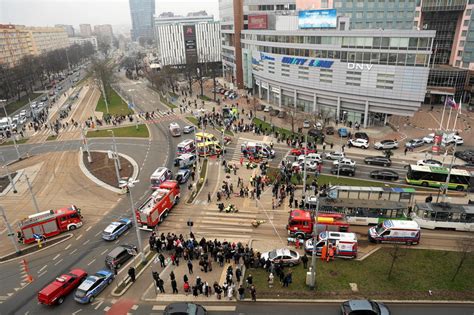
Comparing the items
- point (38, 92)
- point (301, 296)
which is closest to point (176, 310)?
point (301, 296)

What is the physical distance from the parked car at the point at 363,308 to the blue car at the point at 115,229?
69.4 ft

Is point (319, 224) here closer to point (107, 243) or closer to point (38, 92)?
point (107, 243)

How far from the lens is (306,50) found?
70.0 meters

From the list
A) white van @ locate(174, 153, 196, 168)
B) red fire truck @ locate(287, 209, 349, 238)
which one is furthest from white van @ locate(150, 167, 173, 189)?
red fire truck @ locate(287, 209, 349, 238)

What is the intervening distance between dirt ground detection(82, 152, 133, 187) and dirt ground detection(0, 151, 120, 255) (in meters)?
1.56

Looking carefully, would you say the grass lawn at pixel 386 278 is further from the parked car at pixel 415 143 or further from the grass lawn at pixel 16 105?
the grass lawn at pixel 16 105

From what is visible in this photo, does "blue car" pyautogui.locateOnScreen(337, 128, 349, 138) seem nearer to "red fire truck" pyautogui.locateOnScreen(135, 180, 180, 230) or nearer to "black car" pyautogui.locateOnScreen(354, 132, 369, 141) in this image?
"black car" pyautogui.locateOnScreen(354, 132, 369, 141)

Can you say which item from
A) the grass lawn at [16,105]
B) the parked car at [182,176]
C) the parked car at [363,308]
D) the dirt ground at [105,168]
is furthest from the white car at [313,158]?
the grass lawn at [16,105]

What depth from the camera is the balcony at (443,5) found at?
245ft

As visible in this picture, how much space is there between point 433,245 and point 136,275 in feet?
83.5

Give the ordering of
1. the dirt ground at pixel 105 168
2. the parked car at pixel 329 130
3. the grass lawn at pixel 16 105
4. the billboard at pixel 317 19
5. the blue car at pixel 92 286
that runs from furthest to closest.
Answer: the grass lawn at pixel 16 105, the billboard at pixel 317 19, the parked car at pixel 329 130, the dirt ground at pixel 105 168, the blue car at pixel 92 286

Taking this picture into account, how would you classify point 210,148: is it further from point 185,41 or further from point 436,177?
point 185,41

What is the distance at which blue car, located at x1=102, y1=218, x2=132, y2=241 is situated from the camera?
32.2 m

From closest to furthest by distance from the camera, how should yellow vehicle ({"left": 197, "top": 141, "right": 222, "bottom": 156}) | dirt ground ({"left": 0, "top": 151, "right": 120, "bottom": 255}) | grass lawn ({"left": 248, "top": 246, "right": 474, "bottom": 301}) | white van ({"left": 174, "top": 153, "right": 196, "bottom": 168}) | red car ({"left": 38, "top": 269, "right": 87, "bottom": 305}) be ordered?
red car ({"left": 38, "top": 269, "right": 87, "bottom": 305}) → grass lawn ({"left": 248, "top": 246, "right": 474, "bottom": 301}) → dirt ground ({"left": 0, "top": 151, "right": 120, "bottom": 255}) → white van ({"left": 174, "top": 153, "right": 196, "bottom": 168}) → yellow vehicle ({"left": 197, "top": 141, "right": 222, "bottom": 156})
